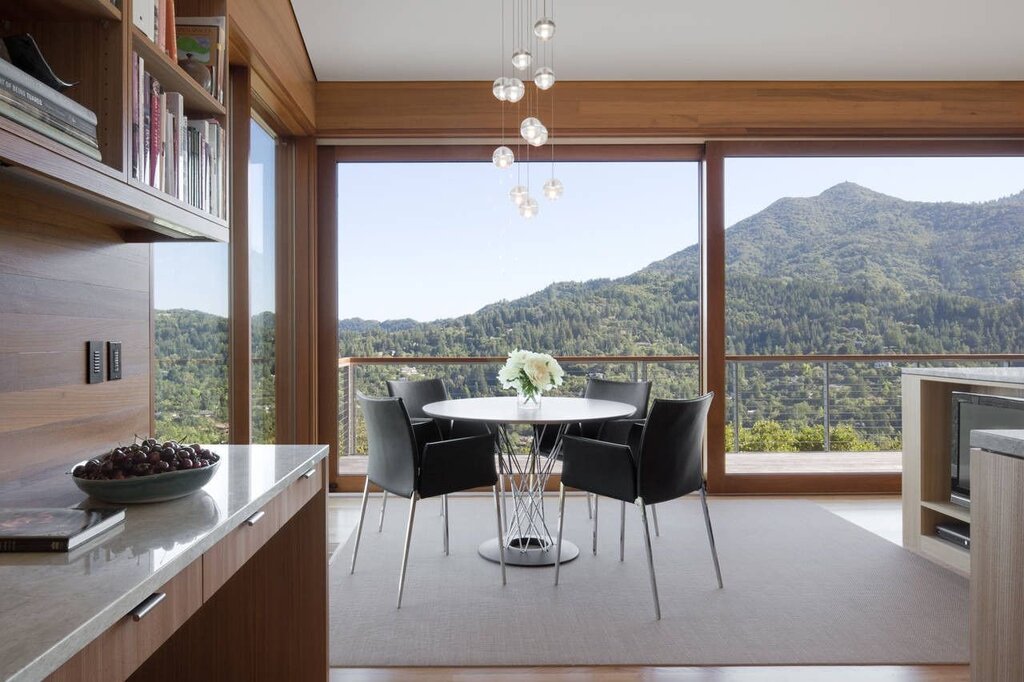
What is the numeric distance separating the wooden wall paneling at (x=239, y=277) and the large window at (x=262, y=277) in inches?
7.4

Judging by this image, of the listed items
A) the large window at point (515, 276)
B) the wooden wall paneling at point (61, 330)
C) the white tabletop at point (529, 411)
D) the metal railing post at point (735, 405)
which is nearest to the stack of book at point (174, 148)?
the wooden wall paneling at point (61, 330)

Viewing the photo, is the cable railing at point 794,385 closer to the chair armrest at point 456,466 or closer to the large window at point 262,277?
the large window at point 262,277

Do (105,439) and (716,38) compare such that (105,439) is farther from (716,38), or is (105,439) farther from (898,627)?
(716,38)

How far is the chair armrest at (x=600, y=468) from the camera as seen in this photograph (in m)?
2.82

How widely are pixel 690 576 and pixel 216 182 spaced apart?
250 centimetres

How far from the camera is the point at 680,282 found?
16.2ft

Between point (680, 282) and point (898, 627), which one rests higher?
point (680, 282)

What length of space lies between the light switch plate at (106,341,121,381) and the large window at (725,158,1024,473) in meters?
3.88

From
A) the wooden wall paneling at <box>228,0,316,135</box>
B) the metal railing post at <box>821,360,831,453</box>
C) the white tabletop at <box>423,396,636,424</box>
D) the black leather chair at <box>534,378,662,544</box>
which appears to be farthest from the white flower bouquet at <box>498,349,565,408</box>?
the metal railing post at <box>821,360,831,453</box>

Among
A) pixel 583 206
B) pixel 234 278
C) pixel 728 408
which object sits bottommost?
pixel 728 408

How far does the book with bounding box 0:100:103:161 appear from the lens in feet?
3.69

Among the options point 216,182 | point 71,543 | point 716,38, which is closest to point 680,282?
point 716,38

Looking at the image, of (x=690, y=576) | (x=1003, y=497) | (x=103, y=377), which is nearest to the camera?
(x=1003, y=497)

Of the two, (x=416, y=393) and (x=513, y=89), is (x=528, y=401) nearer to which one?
(x=416, y=393)
